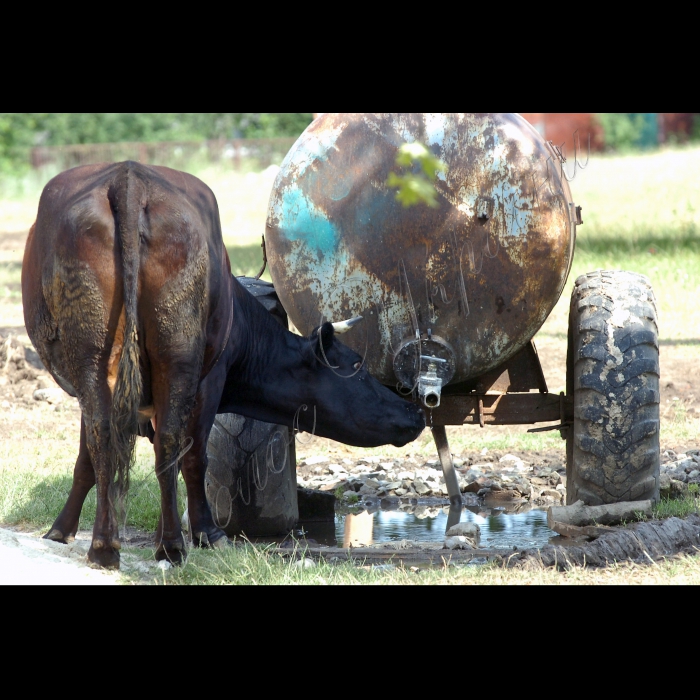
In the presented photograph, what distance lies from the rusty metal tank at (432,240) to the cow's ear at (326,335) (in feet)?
0.67

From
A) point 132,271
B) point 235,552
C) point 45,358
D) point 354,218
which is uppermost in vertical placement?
point 354,218

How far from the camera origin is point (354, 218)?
17.5ft

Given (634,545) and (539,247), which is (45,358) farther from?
(634,545)

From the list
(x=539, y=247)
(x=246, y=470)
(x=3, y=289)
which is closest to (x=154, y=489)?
(x=246, y=470)

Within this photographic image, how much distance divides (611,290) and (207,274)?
2279 millimetres

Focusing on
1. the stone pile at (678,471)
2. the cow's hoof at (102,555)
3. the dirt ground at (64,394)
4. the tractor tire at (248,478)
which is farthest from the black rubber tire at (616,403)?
the cow's hoof at (102,555)

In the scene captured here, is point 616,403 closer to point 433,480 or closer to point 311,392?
point 311,392

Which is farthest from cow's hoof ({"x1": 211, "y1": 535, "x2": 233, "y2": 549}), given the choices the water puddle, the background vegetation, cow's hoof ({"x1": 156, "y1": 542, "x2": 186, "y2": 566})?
the background vegetation

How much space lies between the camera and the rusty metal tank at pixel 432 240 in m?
5.27

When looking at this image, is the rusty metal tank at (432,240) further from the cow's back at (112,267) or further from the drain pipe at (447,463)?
the cow's back at (112,267)

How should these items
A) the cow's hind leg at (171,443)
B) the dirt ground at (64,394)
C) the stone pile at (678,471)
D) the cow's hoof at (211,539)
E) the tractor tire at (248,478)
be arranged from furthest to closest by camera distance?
the dirt ground at (64,394) < the stone pile at (678,471) < the tractor tire at (248,478) < the cow's hoof at (211,539) < the cow's hind leg at (171,443)

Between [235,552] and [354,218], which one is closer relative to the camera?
[235,552]

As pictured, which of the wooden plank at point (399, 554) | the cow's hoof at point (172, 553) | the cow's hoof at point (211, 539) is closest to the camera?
the cow's hoof at point (172, 553)

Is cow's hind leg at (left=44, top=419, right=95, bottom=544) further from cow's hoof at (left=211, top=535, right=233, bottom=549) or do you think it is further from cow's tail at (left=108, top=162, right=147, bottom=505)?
cow's tail at (left=108, top=162, right=147, bottom=505)
